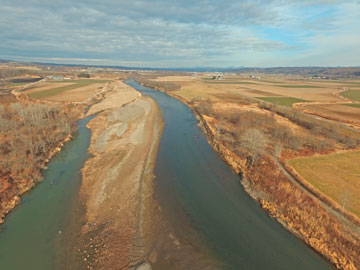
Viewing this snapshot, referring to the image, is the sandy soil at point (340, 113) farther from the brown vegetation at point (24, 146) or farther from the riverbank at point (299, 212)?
the brown vegetation at point (24, 146)

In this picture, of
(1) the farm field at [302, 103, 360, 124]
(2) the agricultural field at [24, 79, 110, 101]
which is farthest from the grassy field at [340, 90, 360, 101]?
(2) the agricultural field at [24, 79, 110, 101]

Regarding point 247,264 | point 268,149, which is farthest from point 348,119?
point 247,264

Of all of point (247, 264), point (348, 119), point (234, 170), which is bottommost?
point (247, 264)

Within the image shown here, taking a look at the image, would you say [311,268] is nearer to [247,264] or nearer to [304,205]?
[247,264]

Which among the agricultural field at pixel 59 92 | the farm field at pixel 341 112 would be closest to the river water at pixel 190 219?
the farm field at pixel 341 112

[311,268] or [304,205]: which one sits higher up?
[304,205]

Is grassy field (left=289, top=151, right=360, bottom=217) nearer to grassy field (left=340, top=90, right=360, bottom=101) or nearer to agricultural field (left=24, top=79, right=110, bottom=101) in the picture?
grassy field (left=340, top=90, right=360, bottom=101)

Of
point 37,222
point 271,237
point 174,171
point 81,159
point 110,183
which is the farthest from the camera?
point 81,159
